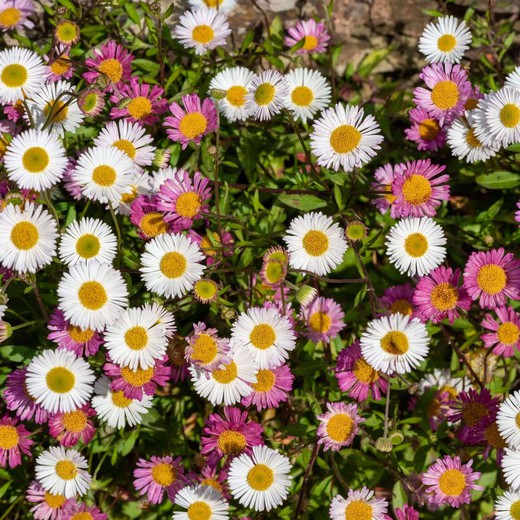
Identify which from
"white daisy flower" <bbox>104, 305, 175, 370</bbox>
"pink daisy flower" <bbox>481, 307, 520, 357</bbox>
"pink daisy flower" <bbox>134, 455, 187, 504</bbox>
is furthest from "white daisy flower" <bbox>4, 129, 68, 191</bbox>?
"pink daisy flower" <bbox>481, 307, 520, 357</bbox>

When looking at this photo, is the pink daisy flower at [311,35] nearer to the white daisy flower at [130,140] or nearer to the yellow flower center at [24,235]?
the white daisy flower at [130,140]

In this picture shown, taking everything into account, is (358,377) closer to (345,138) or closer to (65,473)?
(345,138)

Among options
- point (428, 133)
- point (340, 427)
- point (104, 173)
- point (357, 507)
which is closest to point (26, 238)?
point (104, 173)

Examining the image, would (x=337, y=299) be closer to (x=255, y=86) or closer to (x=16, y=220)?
(x=255, y=86)

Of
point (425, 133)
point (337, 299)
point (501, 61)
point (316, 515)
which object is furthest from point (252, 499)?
point (501, 61)

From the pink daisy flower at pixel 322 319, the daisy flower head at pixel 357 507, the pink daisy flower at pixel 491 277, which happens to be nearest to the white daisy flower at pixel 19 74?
the pink daisy flower at pixel 322 319

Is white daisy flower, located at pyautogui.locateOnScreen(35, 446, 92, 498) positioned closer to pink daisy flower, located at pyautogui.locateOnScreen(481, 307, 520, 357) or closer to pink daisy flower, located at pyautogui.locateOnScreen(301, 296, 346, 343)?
pink daisy flower, located at pyautogui.locateOnScreen(301, 296, 346, 343)
